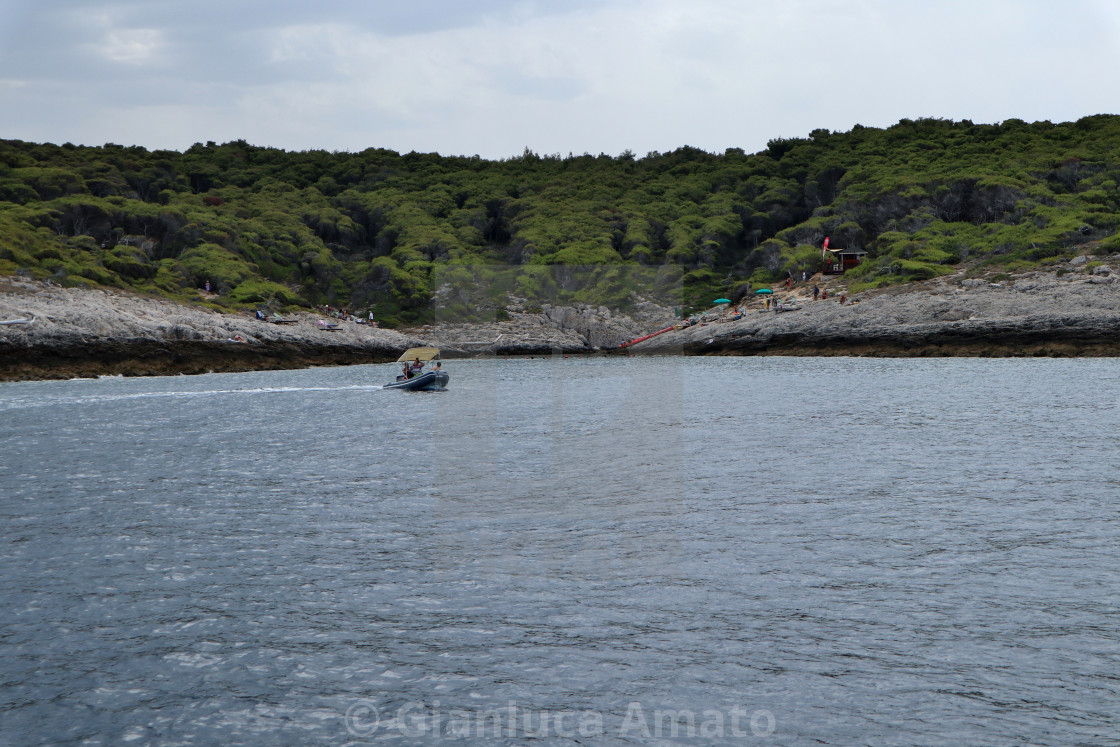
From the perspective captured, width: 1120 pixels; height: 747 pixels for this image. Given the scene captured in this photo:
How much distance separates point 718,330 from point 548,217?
6433 centimetres

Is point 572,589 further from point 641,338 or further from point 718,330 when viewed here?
point 641,338

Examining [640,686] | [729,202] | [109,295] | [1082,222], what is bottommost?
[640,686]

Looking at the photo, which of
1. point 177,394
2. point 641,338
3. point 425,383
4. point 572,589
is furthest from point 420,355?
point 641,338

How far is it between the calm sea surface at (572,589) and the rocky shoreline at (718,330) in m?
44.2

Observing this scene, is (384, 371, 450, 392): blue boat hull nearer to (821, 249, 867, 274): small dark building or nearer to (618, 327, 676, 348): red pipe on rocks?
(618, 327, 676, 348): red pipe on rocks

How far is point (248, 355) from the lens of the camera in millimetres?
92688

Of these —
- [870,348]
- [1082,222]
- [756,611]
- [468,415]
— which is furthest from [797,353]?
[756,611]

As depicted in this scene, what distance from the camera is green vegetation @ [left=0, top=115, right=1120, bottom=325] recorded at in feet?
369

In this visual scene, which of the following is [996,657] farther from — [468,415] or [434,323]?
[434,323]

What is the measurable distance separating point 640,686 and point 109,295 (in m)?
97.9

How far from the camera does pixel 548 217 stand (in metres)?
162

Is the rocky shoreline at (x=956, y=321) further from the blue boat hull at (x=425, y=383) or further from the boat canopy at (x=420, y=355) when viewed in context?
the blue boat hull at (x=425, y=383)

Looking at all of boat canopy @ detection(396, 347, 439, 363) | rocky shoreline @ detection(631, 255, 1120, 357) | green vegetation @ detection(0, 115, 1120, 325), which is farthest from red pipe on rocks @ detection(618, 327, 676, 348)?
boat canopy @ detection(396, 347, 439, 363)

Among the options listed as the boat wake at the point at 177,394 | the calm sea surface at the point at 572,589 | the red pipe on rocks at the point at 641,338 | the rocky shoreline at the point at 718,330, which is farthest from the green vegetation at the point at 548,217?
the calm sea surface at the point at 572,589
